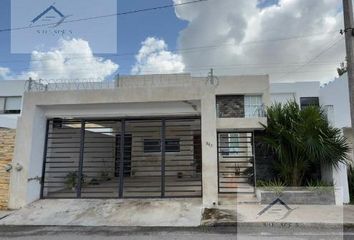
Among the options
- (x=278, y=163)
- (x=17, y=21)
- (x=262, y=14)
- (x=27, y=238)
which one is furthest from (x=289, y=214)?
(x=17, y=21)

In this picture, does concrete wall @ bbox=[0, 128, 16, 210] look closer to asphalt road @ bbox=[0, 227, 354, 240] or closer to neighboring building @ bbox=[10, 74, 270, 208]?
neighboring building @ bbox=[10, 74, 270, 208]

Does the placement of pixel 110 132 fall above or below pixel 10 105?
below

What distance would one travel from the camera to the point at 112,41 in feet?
38.9

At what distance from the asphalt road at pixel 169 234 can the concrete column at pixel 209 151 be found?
6.69ft

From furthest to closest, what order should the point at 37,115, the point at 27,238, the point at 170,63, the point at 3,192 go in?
the point at 170,63, the point at 37,115, the point at 3,192, the point at 27,238

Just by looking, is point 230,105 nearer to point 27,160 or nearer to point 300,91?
point 300,91

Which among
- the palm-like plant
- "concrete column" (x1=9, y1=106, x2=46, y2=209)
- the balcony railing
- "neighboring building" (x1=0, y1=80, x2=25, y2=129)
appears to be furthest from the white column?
"neighboring building" (x1=0, y1=80, x2=25, y2=129)

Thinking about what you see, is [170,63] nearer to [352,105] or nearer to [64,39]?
[64,39]

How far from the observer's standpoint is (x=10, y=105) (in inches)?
1003

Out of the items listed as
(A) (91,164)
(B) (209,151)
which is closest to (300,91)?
(B) (209,151)

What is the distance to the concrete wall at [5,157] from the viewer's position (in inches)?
378

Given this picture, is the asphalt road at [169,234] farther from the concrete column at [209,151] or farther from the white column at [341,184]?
the white column at [341,184]

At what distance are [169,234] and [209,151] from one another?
324 cm

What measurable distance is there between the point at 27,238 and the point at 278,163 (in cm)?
811
